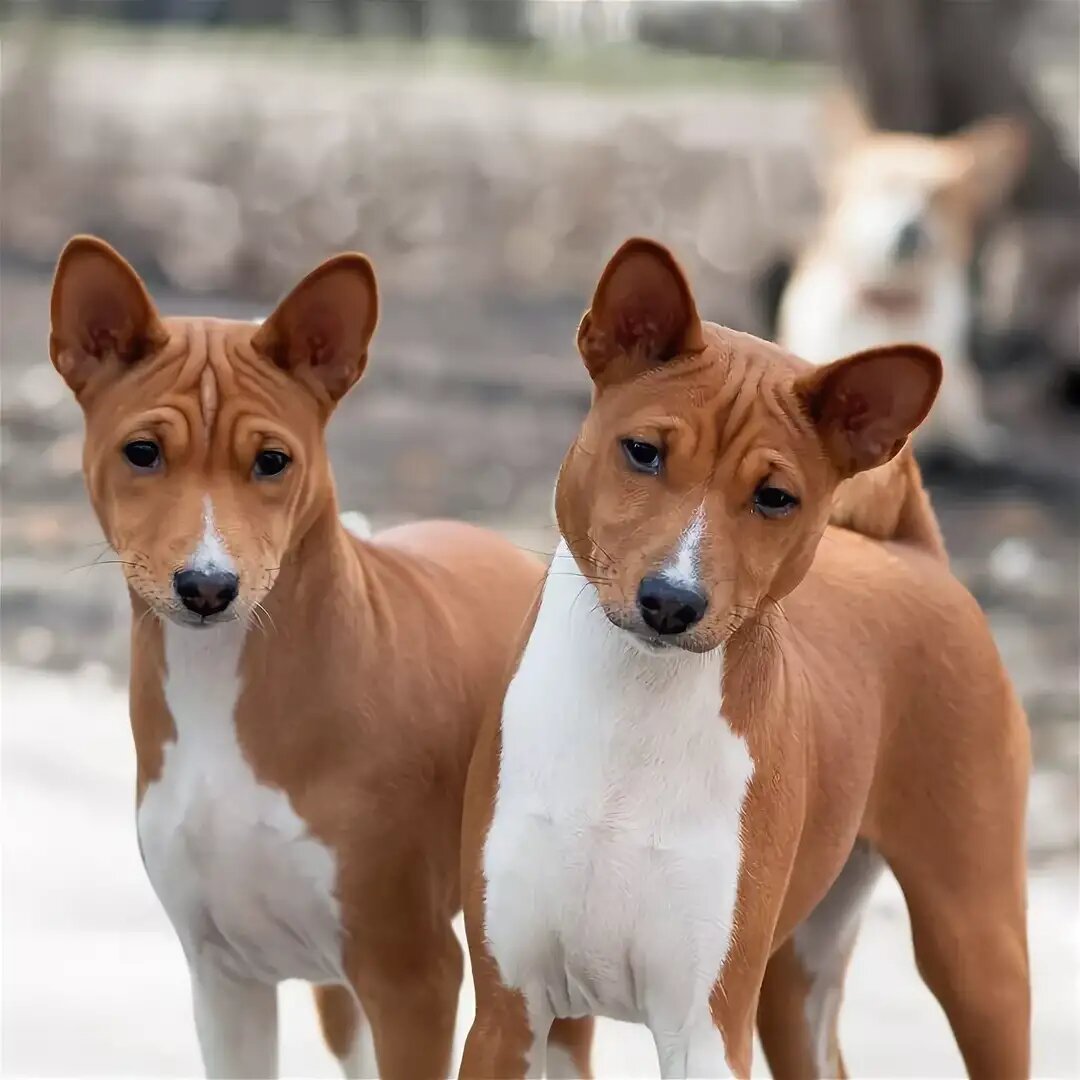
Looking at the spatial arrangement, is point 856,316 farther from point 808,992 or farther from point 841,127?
point 808,992

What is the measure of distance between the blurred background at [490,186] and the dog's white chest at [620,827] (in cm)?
370

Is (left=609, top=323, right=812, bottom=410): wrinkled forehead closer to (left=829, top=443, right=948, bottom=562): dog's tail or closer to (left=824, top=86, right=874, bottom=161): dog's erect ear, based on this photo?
(left=829, top=443, right=948, bottom=562): dog's tail

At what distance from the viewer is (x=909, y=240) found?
522 cm

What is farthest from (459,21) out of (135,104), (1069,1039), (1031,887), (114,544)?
(114,544)

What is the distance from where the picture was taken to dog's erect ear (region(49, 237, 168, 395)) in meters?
1.73

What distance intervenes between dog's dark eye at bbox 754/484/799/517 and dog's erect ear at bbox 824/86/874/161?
4.17 m

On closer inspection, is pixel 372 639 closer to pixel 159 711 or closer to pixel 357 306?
pixel 159 711

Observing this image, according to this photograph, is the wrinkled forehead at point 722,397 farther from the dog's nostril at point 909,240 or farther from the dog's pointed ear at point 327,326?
the dog's nostril at point 909,240

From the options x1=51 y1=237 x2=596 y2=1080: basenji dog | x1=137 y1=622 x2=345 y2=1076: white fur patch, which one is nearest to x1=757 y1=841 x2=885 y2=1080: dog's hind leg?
x1=51 y1=237 x2=596 y2=1080: basenji dog

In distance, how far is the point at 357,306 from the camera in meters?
1.80

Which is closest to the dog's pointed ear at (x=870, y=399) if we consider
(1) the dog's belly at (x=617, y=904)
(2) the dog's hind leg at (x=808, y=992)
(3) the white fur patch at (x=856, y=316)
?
(1) the dog's belly at (x=617, y=904)

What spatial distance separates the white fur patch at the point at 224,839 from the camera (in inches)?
70.5

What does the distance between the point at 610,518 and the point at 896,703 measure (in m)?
0.55

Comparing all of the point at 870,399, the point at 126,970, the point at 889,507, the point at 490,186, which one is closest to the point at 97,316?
the point at 870,399
